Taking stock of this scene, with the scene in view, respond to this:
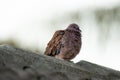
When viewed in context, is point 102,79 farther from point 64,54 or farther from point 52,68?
point 64,54

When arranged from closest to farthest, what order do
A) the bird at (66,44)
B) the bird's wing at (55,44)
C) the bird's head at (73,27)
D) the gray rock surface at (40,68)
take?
the gray rock surface at (40,68) → the bird at (66,44) → the bird's wing at (55,44) → the bird's head at (73,27)

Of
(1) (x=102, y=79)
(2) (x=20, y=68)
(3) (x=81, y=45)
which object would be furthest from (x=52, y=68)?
(3) (x=81, y=45)

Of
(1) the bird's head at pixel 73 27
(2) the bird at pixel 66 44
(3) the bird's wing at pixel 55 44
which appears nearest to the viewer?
(2) the bird at pixel 66 44

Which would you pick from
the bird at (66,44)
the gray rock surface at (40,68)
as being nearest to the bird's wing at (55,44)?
the bird at (66,44)

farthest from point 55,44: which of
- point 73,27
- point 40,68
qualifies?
point 40,68

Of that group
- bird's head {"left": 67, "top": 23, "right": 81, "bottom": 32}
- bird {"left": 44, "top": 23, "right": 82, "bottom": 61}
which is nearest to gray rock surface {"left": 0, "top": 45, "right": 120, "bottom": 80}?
bird {"left": 44, "top": 23, "right": 82, "bottom": 61}

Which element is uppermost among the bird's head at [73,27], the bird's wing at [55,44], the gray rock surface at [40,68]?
the gray rock surface at [40,68]

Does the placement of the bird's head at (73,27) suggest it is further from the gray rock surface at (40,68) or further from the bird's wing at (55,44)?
the gray rock surface at (40,68)

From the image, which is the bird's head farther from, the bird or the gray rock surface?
the gray rock surface
